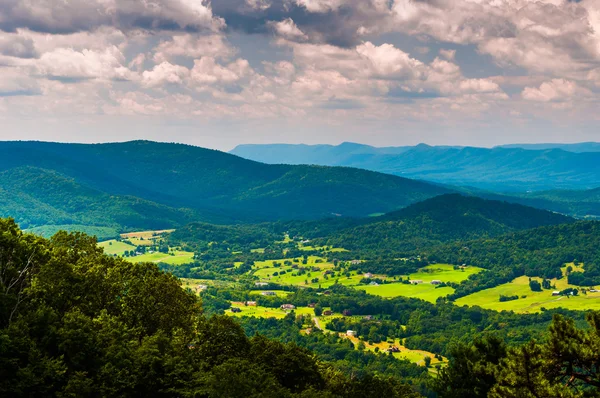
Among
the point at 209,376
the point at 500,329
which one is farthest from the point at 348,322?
the point at 209,376

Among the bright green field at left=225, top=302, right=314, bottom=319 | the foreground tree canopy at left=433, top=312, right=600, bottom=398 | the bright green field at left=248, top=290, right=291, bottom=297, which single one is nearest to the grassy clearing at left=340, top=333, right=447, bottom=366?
the bright green field at left=225, top=302, right=314, bottom=319

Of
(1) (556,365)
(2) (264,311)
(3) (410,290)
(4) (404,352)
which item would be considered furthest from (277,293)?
(1) (556,365)

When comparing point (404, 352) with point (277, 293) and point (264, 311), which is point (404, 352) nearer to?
point (264, 311)

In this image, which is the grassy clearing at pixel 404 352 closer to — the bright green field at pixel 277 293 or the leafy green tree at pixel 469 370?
the bright green field at pixel 277 293

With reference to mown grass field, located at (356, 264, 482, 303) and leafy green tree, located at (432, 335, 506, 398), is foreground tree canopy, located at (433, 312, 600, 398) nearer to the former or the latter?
leafy green tree, located at (432, 335, 506, 398)

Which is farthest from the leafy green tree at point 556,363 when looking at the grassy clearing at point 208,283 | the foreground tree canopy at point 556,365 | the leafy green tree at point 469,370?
the grassy clearing at point 208,283

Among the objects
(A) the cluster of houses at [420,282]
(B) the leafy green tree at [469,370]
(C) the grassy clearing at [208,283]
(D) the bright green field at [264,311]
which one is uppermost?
(B) the leafy green tree at [469,370]

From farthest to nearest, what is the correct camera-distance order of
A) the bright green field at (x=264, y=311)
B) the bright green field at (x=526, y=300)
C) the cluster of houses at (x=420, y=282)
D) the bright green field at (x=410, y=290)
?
the cluster of houses at (x=420, y=282)
the bright green field at (x=410, y=290)
the bright green field at (x=526, y=300)
the bright green field at (x=264, y=311)
